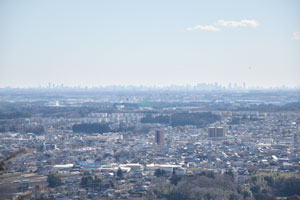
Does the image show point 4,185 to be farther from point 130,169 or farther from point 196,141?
point 196,141

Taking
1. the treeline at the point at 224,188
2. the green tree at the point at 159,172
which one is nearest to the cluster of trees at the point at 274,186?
the treeline at the point at 224,188

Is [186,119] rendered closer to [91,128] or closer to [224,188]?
[91,128]

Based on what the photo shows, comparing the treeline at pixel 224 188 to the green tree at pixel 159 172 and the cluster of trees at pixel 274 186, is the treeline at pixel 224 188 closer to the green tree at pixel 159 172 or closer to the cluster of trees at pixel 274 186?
the cluster of trees at pixel 274 186

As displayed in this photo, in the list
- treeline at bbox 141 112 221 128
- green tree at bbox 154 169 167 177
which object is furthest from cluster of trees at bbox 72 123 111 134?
green tree at bbox 154 169 167 177

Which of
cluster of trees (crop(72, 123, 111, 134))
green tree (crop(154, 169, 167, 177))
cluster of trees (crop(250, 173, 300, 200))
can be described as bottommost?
cluster of trees (crop(72, 123, 111, 134))

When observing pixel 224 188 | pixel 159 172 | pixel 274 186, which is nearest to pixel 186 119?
pixel 159 172

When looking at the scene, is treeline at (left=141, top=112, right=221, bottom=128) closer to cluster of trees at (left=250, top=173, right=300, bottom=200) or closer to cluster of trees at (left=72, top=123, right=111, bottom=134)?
cluster of trees at (left=72, top=123, right=111, bottom=134)

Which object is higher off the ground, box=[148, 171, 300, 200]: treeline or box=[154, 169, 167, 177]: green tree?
box=[148, 171, 300, 200]: treeline
